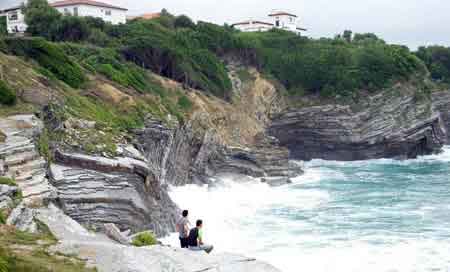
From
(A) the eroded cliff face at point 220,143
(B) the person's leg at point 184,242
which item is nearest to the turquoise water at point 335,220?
(A) the eroded cliff face at point 220,143

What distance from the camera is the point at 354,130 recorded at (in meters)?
61.5

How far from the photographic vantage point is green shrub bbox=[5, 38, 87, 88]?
118ft

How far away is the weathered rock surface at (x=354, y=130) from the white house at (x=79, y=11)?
27.4 metres

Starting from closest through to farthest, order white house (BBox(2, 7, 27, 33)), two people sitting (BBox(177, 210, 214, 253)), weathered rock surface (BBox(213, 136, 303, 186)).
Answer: two people sitting (BBox(177, 210, 214, 253)), weathered rock surface (BBox(213, 136, 303, 186)), white house (BBox(2, 7, 27, 33))

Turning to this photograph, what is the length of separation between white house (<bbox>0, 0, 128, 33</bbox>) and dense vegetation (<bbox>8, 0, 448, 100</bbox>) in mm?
9338

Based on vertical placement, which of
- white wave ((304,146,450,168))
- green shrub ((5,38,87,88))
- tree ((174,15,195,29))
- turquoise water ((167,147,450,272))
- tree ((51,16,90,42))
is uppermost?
tree ((174,15,195,29))

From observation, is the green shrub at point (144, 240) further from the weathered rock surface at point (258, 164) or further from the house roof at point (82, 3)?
the house roof at point (82, 3)

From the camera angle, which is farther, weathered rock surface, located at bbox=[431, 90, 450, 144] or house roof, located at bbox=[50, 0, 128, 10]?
house roof, located at bbox=[50, 0, 128, 10]

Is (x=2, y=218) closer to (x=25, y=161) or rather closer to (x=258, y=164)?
(x=25, y=161)

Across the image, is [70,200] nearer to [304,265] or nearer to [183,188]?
[304,265]

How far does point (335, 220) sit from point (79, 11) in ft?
176

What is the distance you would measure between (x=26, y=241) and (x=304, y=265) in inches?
514

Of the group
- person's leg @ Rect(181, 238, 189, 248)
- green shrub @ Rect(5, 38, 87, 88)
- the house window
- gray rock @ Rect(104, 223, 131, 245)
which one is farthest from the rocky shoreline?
the house window

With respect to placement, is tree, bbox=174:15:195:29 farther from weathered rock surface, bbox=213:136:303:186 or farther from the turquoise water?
the turquoise water
